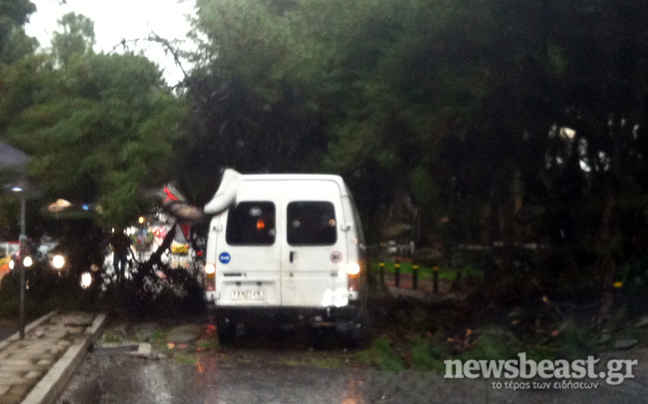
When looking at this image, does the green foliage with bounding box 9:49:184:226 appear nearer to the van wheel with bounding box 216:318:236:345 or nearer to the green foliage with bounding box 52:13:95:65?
the green foliage with bounding box 52:13:95:65

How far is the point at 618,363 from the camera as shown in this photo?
912cm

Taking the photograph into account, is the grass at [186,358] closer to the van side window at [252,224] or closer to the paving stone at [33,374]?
the van side window at [252,224]

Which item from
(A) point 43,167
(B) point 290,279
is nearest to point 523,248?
(B) point 290,279

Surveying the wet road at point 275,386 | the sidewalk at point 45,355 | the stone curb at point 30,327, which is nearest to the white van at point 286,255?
the wet road at point 275,386

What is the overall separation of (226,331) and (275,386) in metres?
2.67

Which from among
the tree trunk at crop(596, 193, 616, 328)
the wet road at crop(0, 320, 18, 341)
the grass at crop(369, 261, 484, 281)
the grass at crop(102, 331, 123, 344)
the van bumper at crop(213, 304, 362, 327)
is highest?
the tree trunk at crop(596, 193, 616, 328)

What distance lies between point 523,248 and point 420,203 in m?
1.82

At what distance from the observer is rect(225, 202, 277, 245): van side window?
1113cm

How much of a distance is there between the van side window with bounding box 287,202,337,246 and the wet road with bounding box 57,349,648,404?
1.55 meters

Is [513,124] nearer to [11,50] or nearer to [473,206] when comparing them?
[473,206]

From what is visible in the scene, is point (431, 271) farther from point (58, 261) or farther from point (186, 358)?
point (186, 358)

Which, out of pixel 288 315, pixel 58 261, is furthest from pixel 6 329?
pixel 288 315

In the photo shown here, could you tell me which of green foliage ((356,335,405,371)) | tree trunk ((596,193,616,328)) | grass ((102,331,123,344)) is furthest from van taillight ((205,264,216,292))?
tree trunk ((596,193,616,328))

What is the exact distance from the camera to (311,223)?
1115 cm
